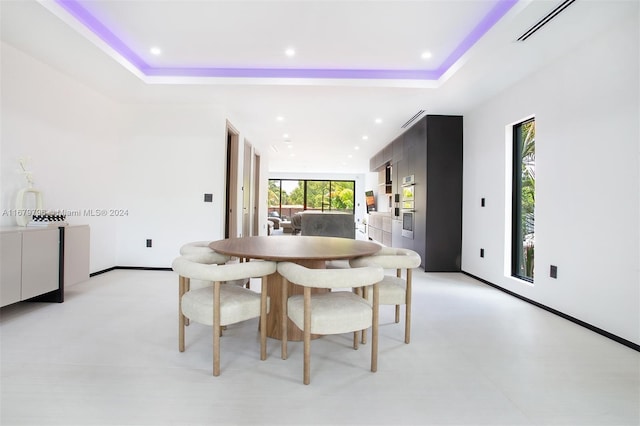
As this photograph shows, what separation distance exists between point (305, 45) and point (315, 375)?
2.96 meters

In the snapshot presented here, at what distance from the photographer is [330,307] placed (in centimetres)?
173

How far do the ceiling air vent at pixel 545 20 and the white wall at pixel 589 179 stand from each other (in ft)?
1.95

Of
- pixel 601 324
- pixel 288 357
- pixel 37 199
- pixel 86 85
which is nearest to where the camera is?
pixel 288 357

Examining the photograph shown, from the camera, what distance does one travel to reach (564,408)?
1498mm

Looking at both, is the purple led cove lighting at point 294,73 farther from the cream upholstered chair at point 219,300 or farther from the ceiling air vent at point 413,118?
the cream upholstered chair at point 219,300

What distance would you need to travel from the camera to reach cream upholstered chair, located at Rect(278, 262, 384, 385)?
163cm

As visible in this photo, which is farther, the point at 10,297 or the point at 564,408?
the point at 10,297

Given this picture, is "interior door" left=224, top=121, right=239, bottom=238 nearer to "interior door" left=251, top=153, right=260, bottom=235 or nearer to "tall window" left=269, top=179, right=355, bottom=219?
"interior door" left=251, top=153, right=260, bottom=235

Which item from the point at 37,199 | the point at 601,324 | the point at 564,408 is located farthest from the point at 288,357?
the point at 37,199

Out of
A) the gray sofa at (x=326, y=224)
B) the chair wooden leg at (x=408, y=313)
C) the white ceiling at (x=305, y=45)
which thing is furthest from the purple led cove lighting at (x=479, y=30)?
the gray sofa at (x=326, y=224)

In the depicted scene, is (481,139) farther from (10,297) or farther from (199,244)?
(10,297)

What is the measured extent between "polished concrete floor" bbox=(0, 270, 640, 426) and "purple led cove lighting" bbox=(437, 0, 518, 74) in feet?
8.59

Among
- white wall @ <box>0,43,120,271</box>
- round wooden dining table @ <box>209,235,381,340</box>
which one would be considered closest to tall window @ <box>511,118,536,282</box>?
round wooden dining table @ <box>209,235,381,340</box>

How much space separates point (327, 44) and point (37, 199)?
3.30m
